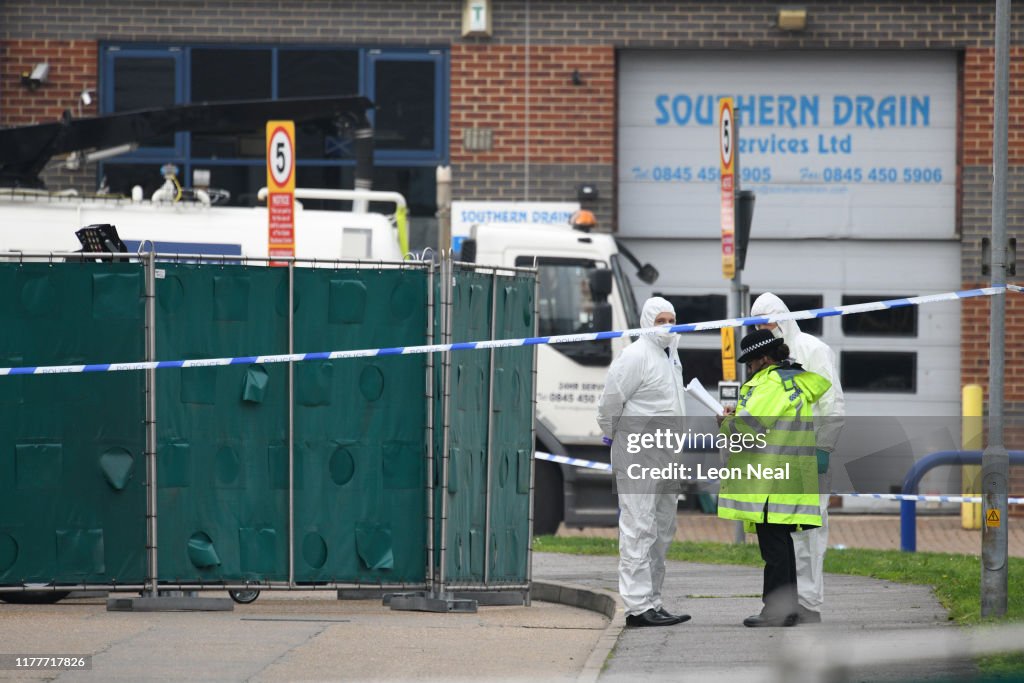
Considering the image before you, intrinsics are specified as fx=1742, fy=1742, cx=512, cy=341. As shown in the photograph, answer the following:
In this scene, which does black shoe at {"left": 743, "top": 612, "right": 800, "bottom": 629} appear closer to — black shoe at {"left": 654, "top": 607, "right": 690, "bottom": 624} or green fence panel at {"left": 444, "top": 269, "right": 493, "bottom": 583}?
black shoe at {"left": 654, "top": 607, "right": 690, "bottom": 624}

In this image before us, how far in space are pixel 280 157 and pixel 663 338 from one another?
11.9 ft

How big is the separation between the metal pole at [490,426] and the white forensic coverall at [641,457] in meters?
0.89

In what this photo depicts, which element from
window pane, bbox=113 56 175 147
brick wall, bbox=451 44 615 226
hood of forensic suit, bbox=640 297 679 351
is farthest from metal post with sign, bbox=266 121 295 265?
window pane, bbox=113 56 175 147

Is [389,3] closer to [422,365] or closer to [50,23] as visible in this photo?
[50,23]

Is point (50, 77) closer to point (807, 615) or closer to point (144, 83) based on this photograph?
point (144, 83)

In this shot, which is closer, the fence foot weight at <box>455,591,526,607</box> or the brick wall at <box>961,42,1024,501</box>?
the fence foot weight at <box>455,591,526,607</box>

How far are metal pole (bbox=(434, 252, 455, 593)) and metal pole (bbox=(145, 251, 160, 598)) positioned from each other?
1512 millimetres

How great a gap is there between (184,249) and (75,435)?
15.6ft

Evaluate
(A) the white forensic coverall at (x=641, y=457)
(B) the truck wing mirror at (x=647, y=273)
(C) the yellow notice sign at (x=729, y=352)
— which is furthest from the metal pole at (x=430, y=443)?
(B) the truck wing mirror at (x=647, y=273)

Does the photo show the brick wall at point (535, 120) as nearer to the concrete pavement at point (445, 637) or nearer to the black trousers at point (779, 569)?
the concrete pavement at point (445, 637)

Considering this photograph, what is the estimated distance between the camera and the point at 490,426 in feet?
32.4

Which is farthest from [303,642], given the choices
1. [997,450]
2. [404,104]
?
[404,104]

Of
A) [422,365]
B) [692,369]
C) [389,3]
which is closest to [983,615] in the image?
[422,365]

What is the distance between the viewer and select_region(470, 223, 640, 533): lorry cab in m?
14.8
